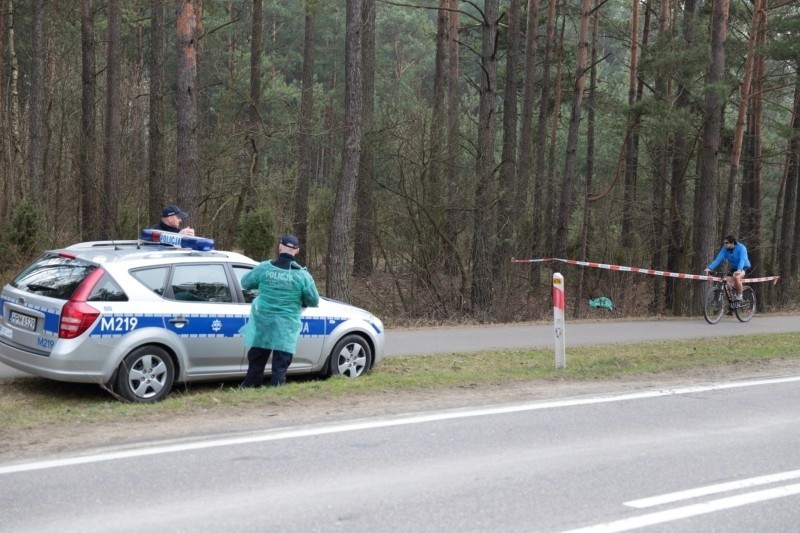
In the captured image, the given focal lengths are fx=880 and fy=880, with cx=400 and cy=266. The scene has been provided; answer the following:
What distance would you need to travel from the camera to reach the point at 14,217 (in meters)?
20.1

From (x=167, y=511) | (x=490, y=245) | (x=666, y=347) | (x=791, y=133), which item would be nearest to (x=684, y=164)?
(x=791, y=133)

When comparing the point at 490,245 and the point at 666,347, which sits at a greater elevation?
the point at 490,245

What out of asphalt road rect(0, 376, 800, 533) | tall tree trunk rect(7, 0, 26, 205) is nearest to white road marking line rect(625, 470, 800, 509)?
asphalt road rect(0, 376, 800, 533)

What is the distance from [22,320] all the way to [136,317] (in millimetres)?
1225

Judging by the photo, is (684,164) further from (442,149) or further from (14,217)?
(14,217)

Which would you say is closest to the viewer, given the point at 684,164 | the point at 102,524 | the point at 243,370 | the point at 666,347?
the point at 102,524

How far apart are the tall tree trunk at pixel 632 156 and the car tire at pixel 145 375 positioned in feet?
66.7

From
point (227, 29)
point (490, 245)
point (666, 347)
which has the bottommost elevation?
point (666, 347)

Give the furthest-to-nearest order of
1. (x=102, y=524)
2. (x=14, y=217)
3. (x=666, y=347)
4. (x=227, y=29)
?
(x=227, y=29) < (x=14, y=217) < (x=666, y=347) < (x=102, y=524)

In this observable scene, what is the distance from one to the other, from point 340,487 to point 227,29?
39267 millimetres

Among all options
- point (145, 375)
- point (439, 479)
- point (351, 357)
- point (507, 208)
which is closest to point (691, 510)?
point (439, 479)

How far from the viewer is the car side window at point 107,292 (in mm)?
8789

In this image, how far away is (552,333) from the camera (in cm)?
1666

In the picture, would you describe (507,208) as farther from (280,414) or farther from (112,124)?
(280,414)
